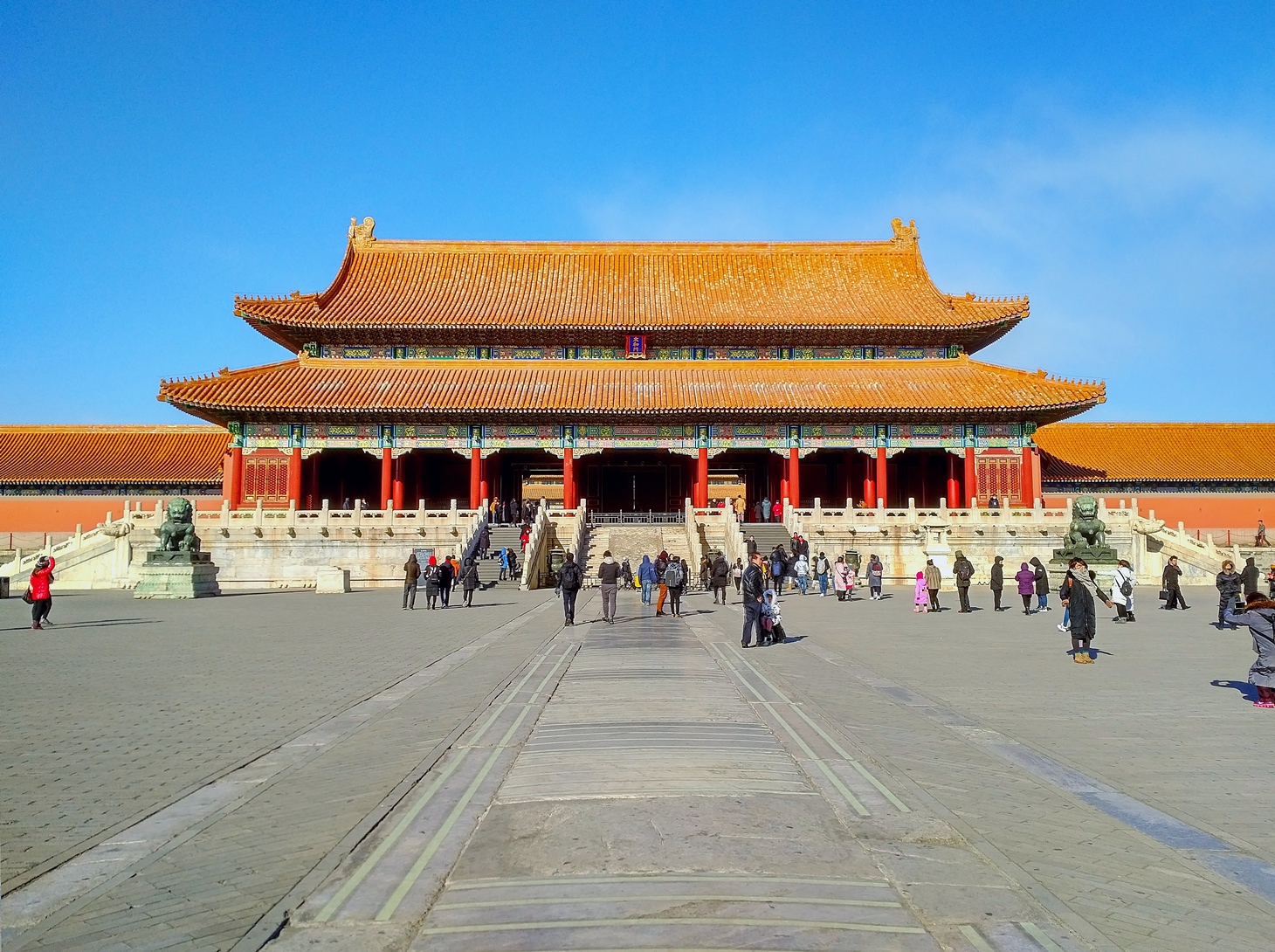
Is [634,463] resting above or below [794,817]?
above

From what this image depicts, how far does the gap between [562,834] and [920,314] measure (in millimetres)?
38347

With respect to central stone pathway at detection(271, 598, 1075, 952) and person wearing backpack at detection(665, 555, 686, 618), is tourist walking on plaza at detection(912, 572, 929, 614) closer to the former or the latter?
person wearing backpack at detection(665, 555, 686, 618)

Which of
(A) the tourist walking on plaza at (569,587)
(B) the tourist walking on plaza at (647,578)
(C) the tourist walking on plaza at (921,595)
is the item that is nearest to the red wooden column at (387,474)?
(B) the tourist walking on plaza at (647,578)

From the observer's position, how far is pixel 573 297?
4234 centimetres

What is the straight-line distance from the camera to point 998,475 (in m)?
38.0

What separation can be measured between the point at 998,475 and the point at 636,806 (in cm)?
3549

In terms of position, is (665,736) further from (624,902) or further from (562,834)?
(624,902)

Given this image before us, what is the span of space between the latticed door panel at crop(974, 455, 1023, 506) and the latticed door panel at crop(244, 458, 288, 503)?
1051 inches

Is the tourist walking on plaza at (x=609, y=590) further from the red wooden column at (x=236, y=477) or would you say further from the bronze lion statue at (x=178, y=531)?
the red wooden column at (x=236, y=477)

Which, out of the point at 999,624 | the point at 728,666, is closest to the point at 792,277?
the point at 999,624

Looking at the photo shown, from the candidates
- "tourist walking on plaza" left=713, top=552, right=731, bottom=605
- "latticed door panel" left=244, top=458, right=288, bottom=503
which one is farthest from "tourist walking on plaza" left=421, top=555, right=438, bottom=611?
"latticed door panel" left=244, top=458, right=288, bottom=503

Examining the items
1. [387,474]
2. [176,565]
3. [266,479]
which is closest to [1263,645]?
[176,565]

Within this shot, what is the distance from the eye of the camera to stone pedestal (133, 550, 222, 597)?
25812 millimetres

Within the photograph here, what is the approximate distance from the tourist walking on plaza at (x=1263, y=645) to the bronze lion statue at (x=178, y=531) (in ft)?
80.2
